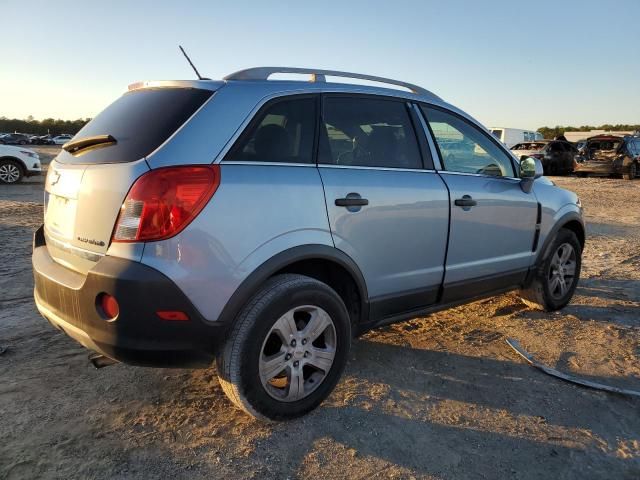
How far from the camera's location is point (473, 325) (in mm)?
A: 4309

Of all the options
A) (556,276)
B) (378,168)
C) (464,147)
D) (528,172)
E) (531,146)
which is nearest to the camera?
(378,168)

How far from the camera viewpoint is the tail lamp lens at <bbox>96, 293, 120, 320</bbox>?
7.68 feet

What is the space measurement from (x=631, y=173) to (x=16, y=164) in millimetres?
20091

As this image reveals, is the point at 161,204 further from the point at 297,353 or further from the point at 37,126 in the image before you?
the point at 37,126

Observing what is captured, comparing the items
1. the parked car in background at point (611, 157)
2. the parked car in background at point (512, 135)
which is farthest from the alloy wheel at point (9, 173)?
the parked car in background at point (512, 135)

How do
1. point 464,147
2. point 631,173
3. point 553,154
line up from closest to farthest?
point 464,147 < point 631,173 < point 553,154

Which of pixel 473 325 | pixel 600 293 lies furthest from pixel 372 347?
pixel 600 293

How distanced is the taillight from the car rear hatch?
60 mm

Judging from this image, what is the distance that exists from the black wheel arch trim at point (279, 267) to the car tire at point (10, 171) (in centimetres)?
1403

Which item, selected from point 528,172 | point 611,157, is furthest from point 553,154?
point 528,172

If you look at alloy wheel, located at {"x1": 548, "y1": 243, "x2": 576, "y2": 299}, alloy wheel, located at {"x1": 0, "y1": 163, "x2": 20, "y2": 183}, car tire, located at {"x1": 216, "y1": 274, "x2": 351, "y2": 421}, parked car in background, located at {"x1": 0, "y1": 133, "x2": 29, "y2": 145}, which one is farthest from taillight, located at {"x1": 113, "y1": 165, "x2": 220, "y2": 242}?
parked car in background, located at {"x1": 0, "y1": 133, "x2": 29, "y2": 145}

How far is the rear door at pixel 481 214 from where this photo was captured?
3.61 m

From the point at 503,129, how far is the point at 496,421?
29.2 metres

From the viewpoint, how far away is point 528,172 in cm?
419
